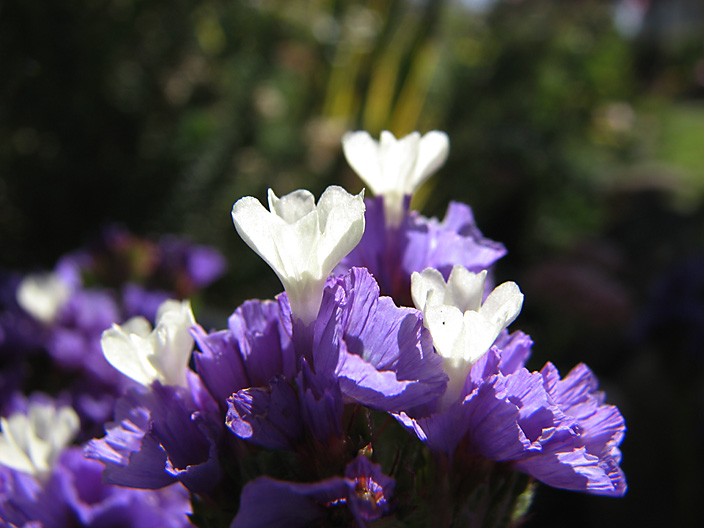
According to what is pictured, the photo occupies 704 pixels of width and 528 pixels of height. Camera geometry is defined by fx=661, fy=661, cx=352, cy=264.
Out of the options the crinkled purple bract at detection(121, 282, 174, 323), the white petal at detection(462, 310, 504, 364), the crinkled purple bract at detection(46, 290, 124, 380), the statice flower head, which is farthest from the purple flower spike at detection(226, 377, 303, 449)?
the crinkled purple bract at detection(121, 282, 174, 323)

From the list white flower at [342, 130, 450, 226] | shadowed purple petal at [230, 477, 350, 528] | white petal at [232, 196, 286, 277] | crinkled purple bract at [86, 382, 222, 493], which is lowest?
crinkled purple bract at [86, 382, 222, 493]

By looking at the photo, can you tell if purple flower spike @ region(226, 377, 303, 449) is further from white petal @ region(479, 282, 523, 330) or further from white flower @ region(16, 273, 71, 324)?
white flower @ region(16, 273, 71, 324)

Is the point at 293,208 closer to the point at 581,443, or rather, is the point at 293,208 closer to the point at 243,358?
the point at 243,358

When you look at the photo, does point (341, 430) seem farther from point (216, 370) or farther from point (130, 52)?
point (130, 52)

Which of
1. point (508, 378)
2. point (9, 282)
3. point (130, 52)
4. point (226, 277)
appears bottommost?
point (226, 277)

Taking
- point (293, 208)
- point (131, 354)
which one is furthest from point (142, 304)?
point (293, 208)

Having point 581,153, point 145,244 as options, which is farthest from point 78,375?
point 581,153

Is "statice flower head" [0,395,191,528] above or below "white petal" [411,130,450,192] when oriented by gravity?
below
